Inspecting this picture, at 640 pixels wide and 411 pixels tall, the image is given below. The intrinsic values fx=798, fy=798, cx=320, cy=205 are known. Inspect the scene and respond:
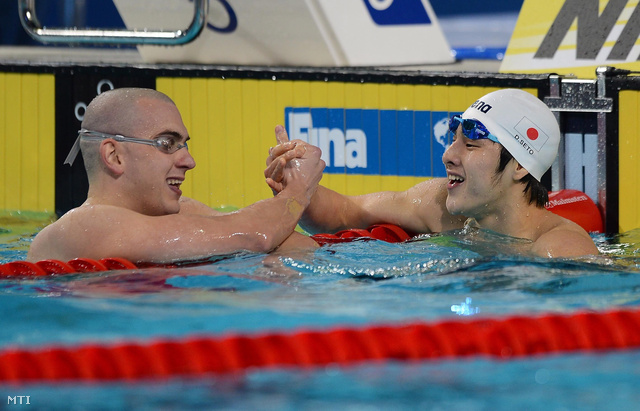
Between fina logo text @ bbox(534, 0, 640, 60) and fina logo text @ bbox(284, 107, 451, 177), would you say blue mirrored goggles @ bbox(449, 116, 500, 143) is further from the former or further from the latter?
fina logo text @ bbox(534, 0, 640, 60)

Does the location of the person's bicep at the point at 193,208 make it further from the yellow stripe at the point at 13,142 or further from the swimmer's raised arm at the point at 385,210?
the yellow stripe at the point at 13,142

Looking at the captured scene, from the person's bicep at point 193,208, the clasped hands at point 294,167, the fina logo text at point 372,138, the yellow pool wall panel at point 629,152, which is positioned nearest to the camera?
the clasped hands at point 294,167

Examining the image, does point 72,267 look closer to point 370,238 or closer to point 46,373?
point 46,373

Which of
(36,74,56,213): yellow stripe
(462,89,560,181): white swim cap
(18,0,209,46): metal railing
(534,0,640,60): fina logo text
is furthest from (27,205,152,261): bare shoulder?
(534,0,640,60): fina logo text

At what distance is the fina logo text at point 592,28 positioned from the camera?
4.70 metres

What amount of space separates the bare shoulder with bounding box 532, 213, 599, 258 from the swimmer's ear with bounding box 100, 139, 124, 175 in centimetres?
155

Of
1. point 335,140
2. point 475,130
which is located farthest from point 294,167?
point 335,140

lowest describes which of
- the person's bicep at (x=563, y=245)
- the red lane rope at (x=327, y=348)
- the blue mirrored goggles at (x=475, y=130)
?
the red lane rope at (x=327, y=348)

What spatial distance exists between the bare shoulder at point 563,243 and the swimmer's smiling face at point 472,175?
0.88ft

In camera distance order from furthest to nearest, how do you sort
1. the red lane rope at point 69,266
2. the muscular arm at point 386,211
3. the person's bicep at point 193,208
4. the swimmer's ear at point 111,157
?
1. the muscular arm at point 386,211
2. the person's bicep at point 193,208
3. the swimmer's ear at point 111,157
4. the red lane rope at point 69,266

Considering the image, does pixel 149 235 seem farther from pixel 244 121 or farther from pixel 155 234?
pixel 244 121

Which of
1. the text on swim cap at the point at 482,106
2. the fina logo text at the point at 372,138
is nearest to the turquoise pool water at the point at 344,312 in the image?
the text on swim cap at the point at 482,106

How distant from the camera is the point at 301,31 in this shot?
5242mm

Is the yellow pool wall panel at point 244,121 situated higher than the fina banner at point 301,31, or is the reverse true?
the fina banner at point 301,31
